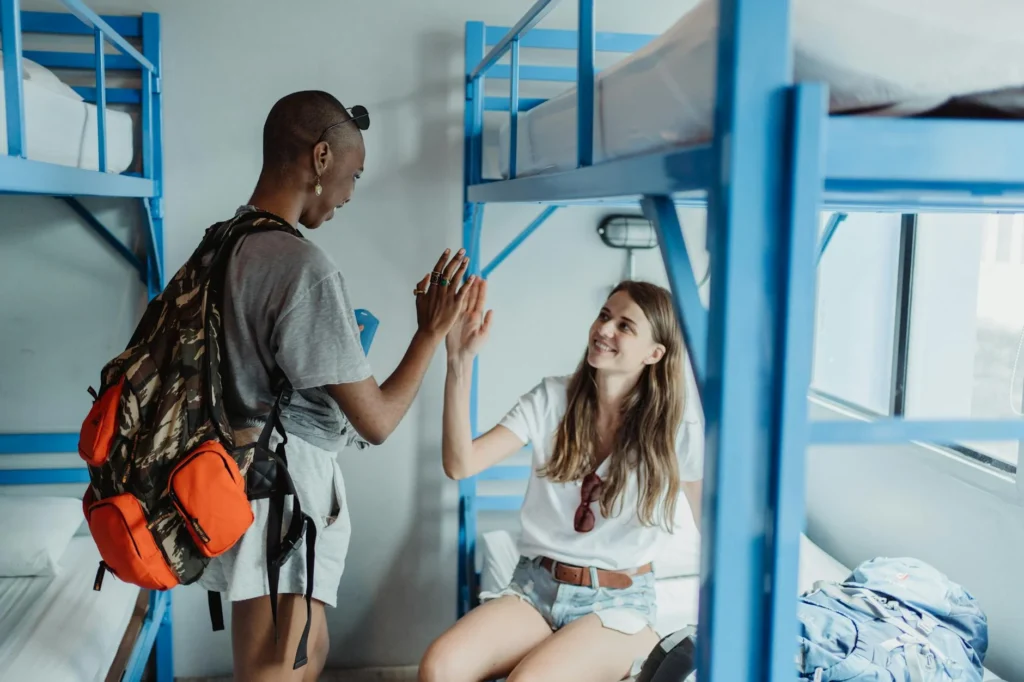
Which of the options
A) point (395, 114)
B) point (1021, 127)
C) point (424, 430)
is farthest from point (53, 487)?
point (1021, 127)

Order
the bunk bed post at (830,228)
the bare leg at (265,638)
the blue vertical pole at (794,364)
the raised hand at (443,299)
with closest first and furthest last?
the blue vertical pole at (794,364) → the raised hand at (443,299) → the bare leg at (265,638) → the bunk bed post at (830,228)

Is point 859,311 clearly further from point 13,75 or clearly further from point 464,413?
point 13,75

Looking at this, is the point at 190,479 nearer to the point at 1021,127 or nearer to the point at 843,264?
the point at 1021,127

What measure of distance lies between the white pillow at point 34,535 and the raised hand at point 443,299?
4.72 feet

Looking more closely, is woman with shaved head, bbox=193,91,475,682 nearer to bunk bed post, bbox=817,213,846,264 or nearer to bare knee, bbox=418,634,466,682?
bare knee, bbox=418,634,466,682

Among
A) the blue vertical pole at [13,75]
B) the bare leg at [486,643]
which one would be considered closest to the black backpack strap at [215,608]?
the bare leg at [486,643]

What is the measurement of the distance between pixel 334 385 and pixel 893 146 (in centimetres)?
98

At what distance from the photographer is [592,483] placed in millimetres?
2068

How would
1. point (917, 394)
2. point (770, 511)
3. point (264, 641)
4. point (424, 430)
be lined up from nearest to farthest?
point (770, 511) → point (264, 641) → point (917, 394) → point (424, 430)

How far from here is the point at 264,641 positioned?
1.73 meters

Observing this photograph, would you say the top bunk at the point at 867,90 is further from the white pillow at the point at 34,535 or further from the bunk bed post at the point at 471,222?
the white pillow at the point at 34,535

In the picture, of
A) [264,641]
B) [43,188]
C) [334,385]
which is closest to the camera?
[43,188]

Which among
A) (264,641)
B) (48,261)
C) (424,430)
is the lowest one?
(264,641)

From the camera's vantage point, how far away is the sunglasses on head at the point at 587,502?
204cm
